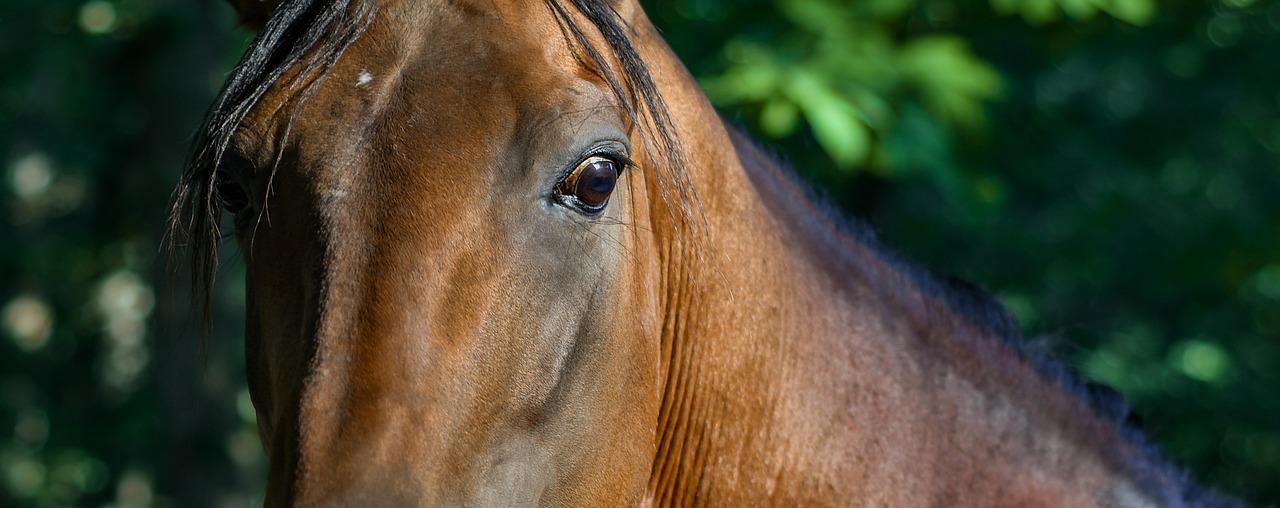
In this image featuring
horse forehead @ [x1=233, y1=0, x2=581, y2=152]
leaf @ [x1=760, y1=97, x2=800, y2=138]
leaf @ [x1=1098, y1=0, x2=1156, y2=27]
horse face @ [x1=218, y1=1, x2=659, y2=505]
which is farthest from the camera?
leaf @ [x1=1098, y1=0, x2=1156, y2=27]

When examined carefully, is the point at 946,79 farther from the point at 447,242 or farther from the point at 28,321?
the point at 28,321

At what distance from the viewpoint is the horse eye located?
1987mm

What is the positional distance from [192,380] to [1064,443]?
4584mm

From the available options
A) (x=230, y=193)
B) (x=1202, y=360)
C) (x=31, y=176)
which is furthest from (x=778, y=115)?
(x=31, y=176)

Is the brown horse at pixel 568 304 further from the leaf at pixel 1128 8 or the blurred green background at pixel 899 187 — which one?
the leaf at pixel 1128 8

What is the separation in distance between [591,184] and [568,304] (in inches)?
8.4

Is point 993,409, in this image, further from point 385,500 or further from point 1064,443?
point 385,500

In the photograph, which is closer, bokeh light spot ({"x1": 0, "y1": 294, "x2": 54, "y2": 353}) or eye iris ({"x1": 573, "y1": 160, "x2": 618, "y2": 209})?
eye iris ({"x1": 573, "y1": 160, "x2": 618, "y2": 209})

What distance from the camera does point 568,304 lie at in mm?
1793

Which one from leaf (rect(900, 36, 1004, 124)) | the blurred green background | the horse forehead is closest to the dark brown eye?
the horse forehead

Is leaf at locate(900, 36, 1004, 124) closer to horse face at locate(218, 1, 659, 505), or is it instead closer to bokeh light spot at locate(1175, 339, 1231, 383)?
horse face at locate(218, 1, 659, 505)

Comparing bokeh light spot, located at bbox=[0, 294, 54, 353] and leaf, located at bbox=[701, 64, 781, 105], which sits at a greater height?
leaf, located at bbox=[701, 64, 781, 105]

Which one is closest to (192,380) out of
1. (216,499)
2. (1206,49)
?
(216,499)

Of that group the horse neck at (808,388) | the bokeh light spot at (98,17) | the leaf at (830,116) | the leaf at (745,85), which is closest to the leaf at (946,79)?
the leaf at (830,116)
